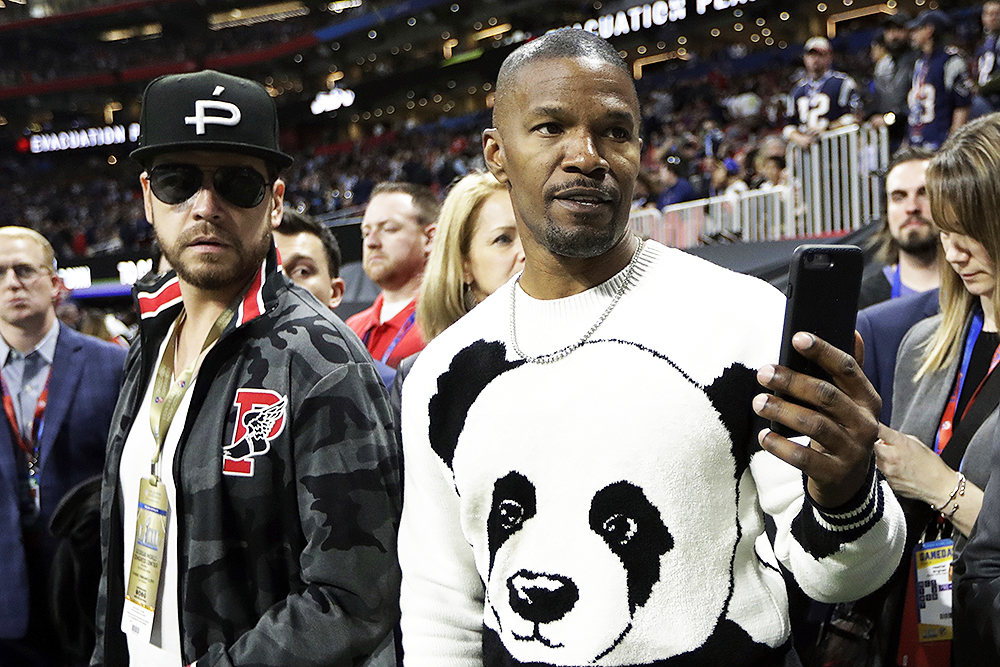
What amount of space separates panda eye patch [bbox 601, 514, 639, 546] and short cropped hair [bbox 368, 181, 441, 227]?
2.70 m

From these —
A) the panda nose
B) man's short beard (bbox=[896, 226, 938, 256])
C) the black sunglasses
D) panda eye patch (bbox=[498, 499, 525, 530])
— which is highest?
the black sunglasses

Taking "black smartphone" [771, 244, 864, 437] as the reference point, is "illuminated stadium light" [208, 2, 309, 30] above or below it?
above

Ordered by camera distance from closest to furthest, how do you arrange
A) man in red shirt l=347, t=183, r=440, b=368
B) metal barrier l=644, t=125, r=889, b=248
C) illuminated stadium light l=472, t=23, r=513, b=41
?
man in red shirt l=347, t=183, r=440, b=368
metal barrier l=644, t=125, r=889, b=248
illuminated stadium light l=472, t=23, r=513, b=41

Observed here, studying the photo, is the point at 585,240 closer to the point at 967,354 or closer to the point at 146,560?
the point at 146,560

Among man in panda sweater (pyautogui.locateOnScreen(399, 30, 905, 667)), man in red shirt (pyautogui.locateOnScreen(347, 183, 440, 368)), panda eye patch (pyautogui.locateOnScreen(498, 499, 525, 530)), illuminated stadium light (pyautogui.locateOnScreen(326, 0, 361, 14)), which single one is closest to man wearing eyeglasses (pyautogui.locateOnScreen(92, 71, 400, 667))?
man in panda sweater (pyautogui.locateOnScreen(399, 30, 905, 667))

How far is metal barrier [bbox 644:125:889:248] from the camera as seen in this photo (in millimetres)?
7254

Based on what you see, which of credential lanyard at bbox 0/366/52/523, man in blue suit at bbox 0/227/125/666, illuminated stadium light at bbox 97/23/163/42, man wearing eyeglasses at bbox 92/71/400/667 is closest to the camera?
man wearing eyeglasses at bbox 92/71/400/667

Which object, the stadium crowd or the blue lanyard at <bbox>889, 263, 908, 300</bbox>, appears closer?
the stadium crowd

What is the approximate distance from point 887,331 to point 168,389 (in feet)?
5.94

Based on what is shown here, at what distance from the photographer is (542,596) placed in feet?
4.14

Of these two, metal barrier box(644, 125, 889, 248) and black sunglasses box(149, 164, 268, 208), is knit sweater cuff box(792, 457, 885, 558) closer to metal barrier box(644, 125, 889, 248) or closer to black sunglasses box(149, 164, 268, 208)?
black sunglasses box(149, 164, 268, 208)

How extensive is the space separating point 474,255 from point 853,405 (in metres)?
1.72

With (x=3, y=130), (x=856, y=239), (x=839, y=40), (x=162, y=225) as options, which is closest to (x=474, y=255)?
(x=162, y=225)

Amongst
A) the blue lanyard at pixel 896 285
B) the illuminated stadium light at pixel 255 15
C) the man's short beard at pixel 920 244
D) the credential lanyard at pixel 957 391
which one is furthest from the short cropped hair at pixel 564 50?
the illuminated stadium light at pixel 255 15
